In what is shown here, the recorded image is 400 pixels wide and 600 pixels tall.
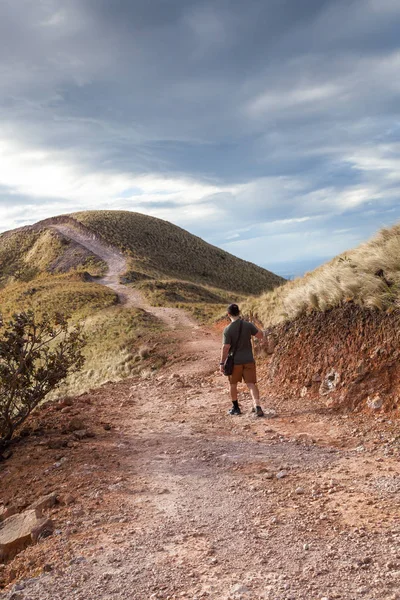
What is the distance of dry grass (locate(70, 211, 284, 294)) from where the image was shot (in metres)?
56.5

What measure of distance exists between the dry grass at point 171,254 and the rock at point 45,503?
42.9m

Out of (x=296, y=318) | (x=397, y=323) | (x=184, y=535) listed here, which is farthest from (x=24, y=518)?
(x=296, y=318)

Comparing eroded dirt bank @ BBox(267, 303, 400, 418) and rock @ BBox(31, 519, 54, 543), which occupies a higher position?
eroded dirt bank @ BBox(267, 303, 400, 418)

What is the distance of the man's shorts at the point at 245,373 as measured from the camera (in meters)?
8.65

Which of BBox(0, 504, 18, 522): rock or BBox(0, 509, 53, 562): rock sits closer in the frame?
BBox(0, 509, 53, 562): rock

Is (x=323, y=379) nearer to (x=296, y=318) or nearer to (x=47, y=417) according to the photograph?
(x=296, y=318)

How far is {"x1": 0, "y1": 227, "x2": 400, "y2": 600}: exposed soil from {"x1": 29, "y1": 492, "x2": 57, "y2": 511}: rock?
0.64 ft

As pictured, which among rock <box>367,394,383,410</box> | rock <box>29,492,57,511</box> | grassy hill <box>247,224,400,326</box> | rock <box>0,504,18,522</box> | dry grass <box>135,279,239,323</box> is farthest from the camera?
dry grass <box>135,279,239,323</box>

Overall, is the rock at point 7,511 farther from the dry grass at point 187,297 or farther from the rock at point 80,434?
the dry grass at point 187,297

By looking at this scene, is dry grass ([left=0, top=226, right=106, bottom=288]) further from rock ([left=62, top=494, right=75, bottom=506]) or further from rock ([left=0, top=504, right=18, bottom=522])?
rock ([left=62, top=494, right=75, bottom=506])

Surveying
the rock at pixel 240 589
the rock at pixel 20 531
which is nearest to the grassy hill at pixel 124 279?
the rock at pixel 20 531

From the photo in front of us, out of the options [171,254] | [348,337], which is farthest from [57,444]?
[171,254]

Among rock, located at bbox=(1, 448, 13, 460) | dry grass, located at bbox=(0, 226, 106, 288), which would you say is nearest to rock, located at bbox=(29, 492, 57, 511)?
rock, located at bbox=(1, 448, 13, 460)

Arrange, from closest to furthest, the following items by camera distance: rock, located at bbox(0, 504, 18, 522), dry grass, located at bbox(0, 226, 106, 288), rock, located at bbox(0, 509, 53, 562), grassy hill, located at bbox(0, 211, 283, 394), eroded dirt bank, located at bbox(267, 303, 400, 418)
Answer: rock, located at bbox(0, 509, 53, 562) → rock, located at bbox(0, 504, 18, 522) → eroded dirt bank, located at bbox(267, 303, 400, 418) → grassy hill, located at bbox(0, 211, 283, 394) → dry grass, located at bbox(0, 226, 106, 288)
